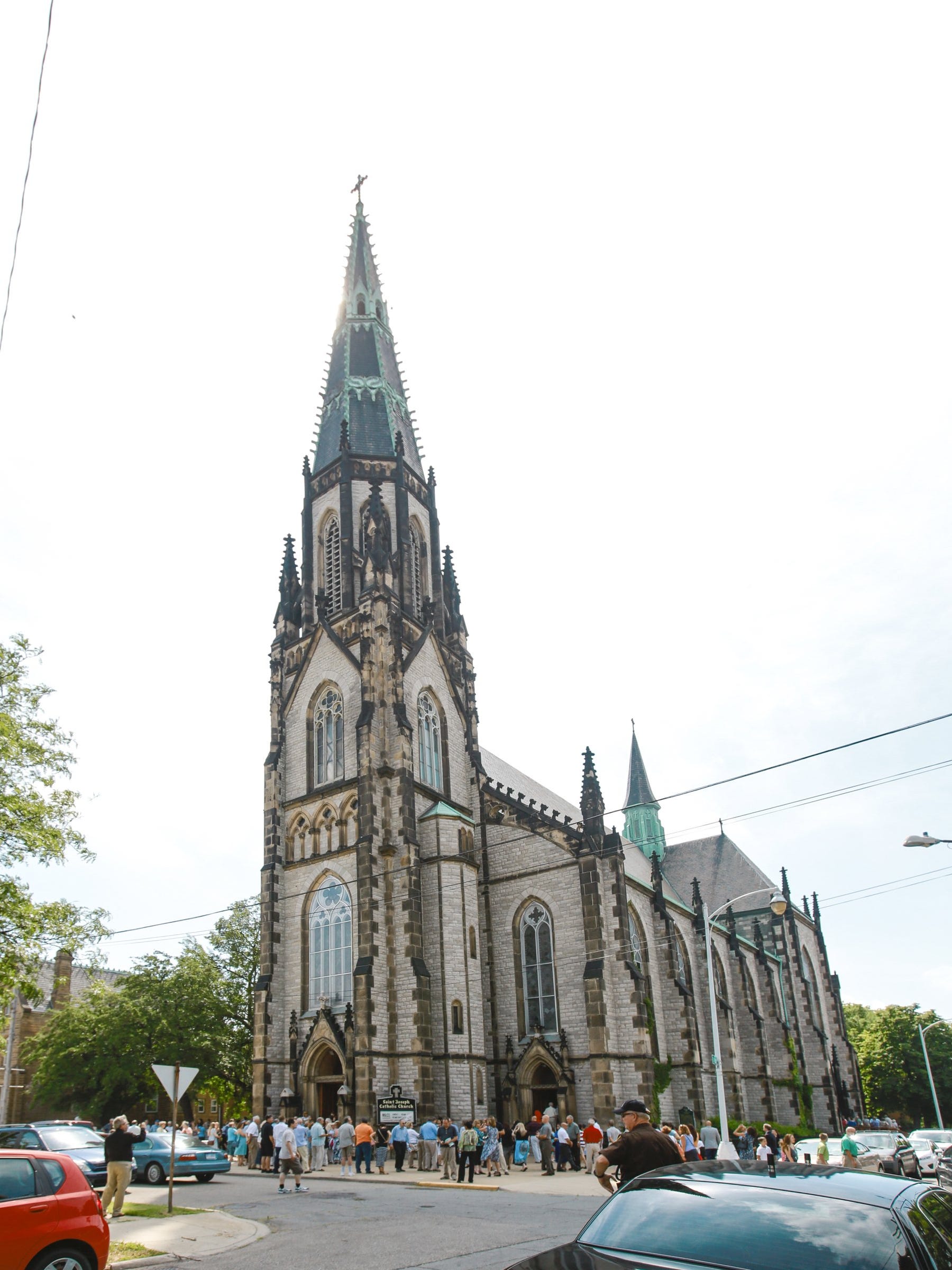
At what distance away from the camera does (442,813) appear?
33.7 metres

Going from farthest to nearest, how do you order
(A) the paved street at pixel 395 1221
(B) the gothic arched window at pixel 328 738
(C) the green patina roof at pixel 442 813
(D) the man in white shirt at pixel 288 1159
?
(B) the gothic arched window at pixel 328 738 < (C) the green patina roof at pixel 442 813 < (D) the man in white shirt at pixel 288 1159 < (A) the paved street at pixel 395 1221

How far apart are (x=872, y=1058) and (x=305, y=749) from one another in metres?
64.4

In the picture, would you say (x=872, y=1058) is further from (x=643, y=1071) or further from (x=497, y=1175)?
(x=497, y=1175)

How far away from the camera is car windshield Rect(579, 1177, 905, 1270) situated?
412 cm

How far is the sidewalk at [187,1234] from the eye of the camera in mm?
11398

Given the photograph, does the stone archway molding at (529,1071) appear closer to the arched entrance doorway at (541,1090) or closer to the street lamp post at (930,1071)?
the arched entrance doorway at (541,1090)

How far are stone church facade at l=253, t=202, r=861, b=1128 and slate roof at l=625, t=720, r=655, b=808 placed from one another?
25.6m

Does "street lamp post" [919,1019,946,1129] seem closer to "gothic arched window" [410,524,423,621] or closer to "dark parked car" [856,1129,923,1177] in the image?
"dark parked car" [856,1129,923,1177]

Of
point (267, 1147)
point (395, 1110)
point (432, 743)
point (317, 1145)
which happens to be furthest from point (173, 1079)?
point (432, 743)

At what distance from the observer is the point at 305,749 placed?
3709 cm

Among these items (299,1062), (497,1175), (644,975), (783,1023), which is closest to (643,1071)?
(644,975)

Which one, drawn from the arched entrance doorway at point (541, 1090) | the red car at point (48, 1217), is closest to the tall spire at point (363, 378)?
the arched entrance doorway at point (541, 1090)

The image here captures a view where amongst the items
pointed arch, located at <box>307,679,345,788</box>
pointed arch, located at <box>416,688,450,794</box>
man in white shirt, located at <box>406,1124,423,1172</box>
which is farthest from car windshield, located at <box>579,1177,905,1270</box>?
pointed arch, located at <box>307,679,345,788</box>

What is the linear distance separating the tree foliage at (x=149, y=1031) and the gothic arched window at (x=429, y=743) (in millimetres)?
14909
